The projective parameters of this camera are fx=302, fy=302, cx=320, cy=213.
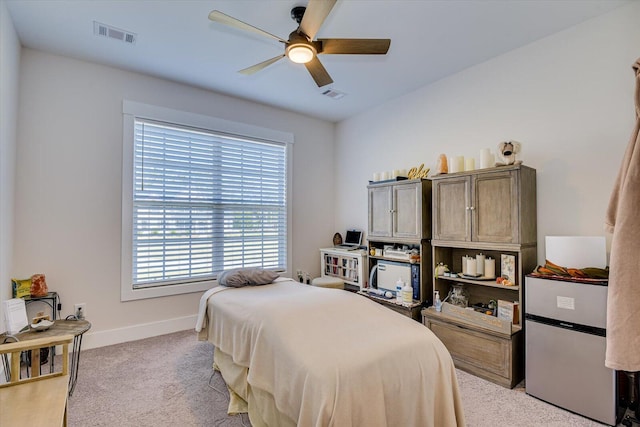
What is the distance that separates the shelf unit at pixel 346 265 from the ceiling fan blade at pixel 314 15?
109 inches

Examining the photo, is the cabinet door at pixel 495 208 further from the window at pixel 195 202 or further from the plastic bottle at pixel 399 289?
the window at pixel 195 202

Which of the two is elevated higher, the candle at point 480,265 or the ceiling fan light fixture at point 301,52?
the ceiling fan light fixture at point 301,52

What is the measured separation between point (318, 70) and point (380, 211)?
6.21ft

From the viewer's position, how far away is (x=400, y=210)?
11.5ft

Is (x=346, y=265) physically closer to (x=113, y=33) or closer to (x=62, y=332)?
(x=62, y=332)

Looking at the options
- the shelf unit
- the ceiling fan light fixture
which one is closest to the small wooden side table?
the ceiling fan light fixture

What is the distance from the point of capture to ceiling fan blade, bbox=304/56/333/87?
7.57 feet

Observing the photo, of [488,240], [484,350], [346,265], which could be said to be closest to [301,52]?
[488,240]

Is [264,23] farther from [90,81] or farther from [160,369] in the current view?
[160,369]

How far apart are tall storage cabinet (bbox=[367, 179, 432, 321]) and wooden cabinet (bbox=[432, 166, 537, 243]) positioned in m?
0.24

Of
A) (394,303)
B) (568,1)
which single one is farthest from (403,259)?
(568,1)

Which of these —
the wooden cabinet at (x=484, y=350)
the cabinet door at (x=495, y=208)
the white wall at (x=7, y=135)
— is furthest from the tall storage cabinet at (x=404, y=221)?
the white wall at (x=7, y=135)

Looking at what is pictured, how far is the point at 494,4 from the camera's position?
90.0 inches

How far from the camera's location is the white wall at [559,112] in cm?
235
